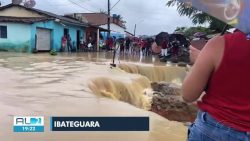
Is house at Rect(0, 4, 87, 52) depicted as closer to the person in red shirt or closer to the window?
the window

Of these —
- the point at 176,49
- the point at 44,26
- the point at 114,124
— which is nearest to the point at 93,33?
the point at 44,26

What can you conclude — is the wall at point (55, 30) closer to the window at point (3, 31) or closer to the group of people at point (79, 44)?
the group of people at point (79, 44)

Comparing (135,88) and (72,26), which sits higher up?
(72,26)

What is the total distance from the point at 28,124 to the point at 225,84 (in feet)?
13.1

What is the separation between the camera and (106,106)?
7938 mm

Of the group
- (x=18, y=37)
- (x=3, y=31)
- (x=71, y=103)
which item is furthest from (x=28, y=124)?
(x=3, y=31)

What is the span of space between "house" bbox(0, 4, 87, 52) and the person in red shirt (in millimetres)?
25910

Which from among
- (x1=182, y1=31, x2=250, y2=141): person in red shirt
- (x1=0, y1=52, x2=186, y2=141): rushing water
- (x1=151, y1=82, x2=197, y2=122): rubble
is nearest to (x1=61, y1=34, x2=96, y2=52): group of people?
(x1=0, y1=52, x2=186, y2=141): rushing water

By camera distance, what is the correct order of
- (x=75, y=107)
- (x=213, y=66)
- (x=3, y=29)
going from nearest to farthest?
(x=213, y=66), (x=75, y=107), (x=3, y=29)

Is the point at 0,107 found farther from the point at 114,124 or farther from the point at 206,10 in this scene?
the point at 206,10

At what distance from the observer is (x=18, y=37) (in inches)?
1089

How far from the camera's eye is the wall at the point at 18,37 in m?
27.6

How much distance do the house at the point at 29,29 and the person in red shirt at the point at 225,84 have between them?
85.0 ft

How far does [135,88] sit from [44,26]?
18.1m
